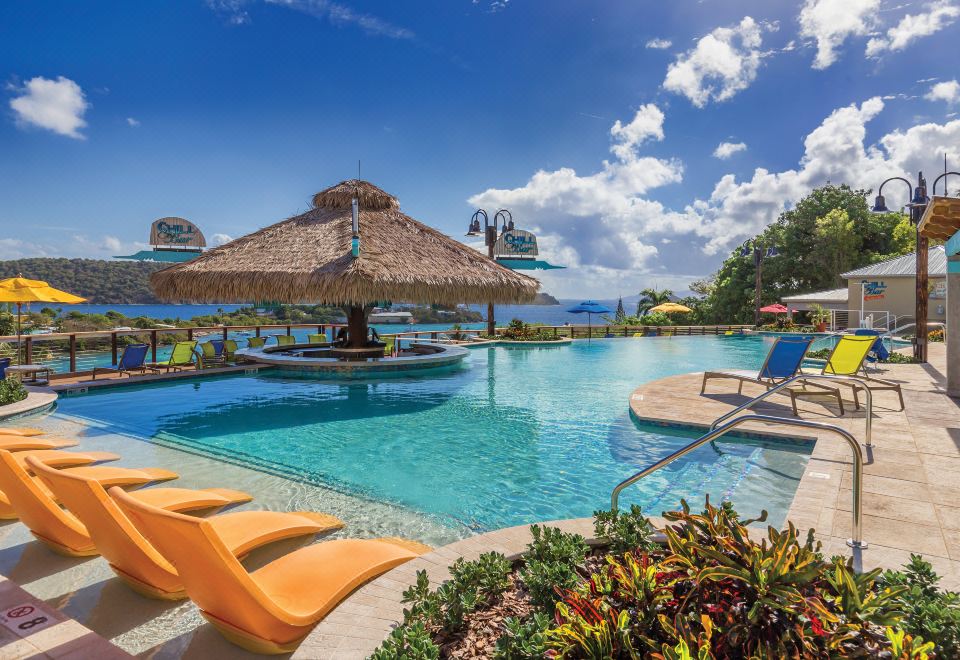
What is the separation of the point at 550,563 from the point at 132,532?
194 centimetres

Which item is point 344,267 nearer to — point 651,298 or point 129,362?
point 129,362

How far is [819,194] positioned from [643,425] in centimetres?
3937

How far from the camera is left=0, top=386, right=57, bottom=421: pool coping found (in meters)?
7.09

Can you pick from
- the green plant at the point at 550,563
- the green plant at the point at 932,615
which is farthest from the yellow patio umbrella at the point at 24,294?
the green plant at the point at 932,615

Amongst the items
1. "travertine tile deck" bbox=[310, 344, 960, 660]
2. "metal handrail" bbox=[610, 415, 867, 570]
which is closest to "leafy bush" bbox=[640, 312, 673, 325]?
"travertine tile deck" bbox=[310, 344, 960, 660]

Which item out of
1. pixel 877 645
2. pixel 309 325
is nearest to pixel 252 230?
pixel 309 325

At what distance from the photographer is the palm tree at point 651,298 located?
37750 mm

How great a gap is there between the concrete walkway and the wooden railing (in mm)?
10778

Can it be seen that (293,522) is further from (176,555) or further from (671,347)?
(671,347)

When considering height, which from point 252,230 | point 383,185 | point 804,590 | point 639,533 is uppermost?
point 383,185

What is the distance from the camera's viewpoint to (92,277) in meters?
38.2

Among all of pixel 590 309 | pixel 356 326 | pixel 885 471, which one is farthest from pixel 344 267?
pixel 590 309

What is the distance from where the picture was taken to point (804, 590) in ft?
4.95

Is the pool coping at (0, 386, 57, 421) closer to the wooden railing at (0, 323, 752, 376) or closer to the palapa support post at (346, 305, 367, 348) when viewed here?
the wooden railing at (0, 323, 752, 376)
